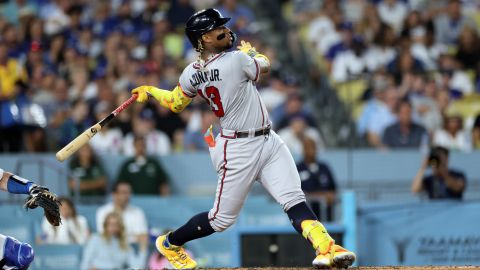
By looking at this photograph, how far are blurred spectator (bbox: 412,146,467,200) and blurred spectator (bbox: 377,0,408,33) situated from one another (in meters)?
4.46

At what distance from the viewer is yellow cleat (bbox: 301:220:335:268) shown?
7.91 metres

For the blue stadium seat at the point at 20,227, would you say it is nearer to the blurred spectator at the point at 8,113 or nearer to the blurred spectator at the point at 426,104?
the blurred spectator at the point at 8,113

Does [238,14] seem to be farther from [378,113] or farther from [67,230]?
[67,230]

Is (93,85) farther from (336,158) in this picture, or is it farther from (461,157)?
(461,157)

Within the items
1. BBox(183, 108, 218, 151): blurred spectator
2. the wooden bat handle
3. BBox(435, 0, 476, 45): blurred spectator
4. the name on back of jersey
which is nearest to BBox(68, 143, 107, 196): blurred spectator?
BBox(183, 108, 218, 151): blurred spectator

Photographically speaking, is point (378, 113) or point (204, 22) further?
point (378, 113)

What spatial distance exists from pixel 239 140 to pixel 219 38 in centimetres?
77

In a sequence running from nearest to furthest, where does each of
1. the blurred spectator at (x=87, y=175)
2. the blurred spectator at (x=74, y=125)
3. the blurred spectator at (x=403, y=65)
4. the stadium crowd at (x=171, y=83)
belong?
the stadium crowd at (x=171, y=83) → the blurred spectator at (x=87, y=175) → the blurred spectator at (x=74, y=125) → the blurred spectator at (x=403, y=65)

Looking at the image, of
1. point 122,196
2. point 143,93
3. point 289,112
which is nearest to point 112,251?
point 122,196

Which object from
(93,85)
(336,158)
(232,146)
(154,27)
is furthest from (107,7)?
(232,146)

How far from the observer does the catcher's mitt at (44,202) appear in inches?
314

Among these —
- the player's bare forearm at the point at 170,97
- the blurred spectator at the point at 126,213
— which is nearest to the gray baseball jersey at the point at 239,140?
the player's bare forearm at the point at 170,97

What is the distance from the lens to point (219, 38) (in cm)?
820

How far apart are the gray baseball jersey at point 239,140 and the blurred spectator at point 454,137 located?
6033 millimetres
